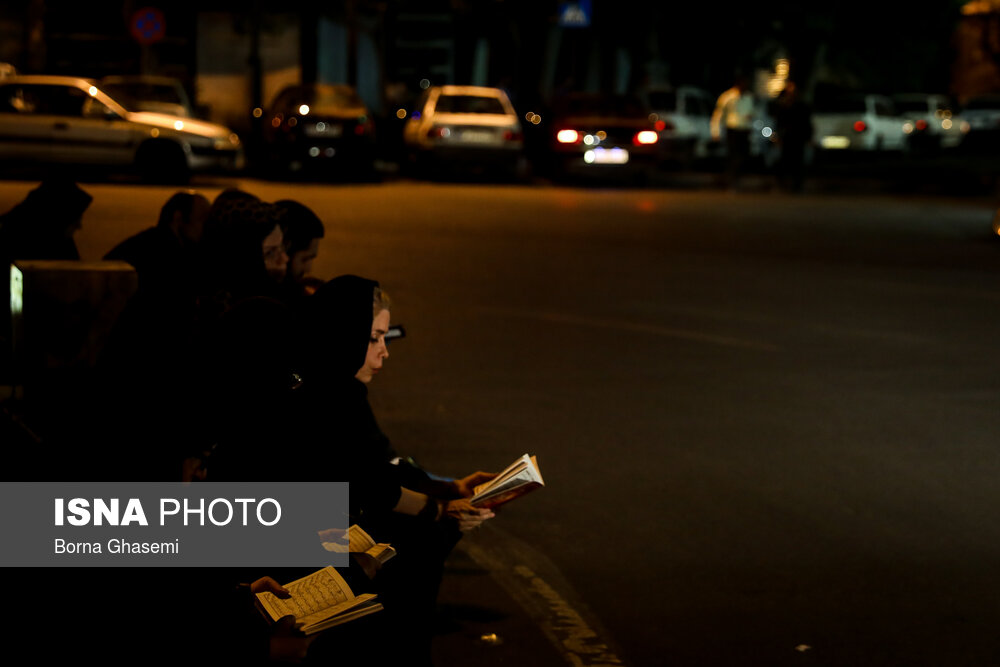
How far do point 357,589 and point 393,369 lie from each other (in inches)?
220

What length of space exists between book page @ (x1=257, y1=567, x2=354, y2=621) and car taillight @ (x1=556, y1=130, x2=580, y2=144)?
23.2 metres

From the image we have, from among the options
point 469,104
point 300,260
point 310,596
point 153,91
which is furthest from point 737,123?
point 310,596

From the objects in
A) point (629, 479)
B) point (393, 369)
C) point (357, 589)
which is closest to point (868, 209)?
point (393, 369)

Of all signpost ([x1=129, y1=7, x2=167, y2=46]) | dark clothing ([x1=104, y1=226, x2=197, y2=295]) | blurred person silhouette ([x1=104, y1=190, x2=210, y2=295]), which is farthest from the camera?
signpost ([x1=129, y1=7, x2=167, y2=46])

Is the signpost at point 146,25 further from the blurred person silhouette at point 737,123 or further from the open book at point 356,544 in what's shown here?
the open book at point 356,544

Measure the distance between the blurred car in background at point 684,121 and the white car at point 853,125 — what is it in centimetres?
529

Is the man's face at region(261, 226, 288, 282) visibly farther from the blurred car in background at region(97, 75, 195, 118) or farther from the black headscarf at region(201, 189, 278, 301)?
the blurred car in background at region(97, 75, 195, 118)

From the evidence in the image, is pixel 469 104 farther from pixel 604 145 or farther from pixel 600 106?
pixel 604 145

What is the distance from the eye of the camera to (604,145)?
87.6 feet

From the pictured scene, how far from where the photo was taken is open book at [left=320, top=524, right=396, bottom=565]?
4.01m

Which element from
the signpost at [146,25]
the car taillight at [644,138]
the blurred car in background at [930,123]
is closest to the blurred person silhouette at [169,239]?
the car taillight at [644,138]

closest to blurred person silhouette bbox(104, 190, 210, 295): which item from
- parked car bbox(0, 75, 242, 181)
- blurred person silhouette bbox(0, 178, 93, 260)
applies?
blurred person silhouette bbox(0, 178, 93, 260)

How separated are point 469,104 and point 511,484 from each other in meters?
Result: 24.5

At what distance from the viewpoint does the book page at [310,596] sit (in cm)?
368
